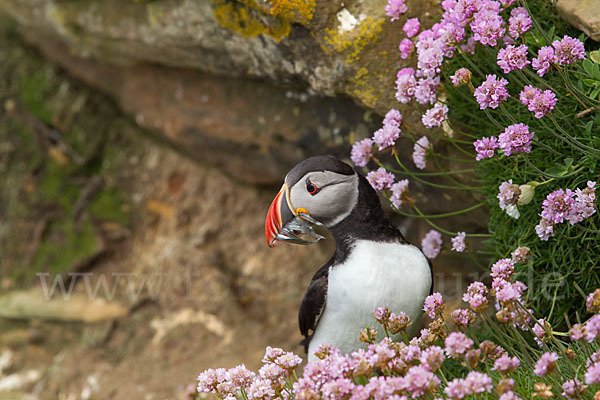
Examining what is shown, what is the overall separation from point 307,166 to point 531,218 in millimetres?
1108

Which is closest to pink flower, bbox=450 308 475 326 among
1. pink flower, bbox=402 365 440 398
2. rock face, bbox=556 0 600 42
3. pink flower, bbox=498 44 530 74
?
pink flower, bbox=402 365 440 398

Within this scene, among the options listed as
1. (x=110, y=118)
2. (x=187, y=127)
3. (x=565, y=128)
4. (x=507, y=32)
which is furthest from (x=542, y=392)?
(x=110, y=118)

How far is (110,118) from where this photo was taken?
601 cm

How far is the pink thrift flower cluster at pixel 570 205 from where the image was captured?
245 cm

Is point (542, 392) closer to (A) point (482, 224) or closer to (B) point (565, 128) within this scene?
(B) point (565, 128)

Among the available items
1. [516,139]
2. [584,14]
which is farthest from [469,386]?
[584,14]

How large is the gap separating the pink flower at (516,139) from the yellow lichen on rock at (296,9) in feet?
4.65

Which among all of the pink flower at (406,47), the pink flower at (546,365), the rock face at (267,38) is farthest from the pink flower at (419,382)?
the rock face at (267,38)

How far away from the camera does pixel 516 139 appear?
2529mm

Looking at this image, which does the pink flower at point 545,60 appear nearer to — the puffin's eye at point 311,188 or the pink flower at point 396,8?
the pink flower at point 396,8

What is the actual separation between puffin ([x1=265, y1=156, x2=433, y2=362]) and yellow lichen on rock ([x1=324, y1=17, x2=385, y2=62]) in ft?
2.70

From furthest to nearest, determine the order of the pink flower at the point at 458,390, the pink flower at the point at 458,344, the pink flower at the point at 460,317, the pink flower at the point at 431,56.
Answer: the pink flower at the point at 431,56 < the pink flower at the point at 460,317 < the pink flower at the point at 458,344 < the pink flower at the point at 458,390

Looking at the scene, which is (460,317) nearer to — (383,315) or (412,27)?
(383,315)

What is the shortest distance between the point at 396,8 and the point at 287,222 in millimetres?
→ 1249
